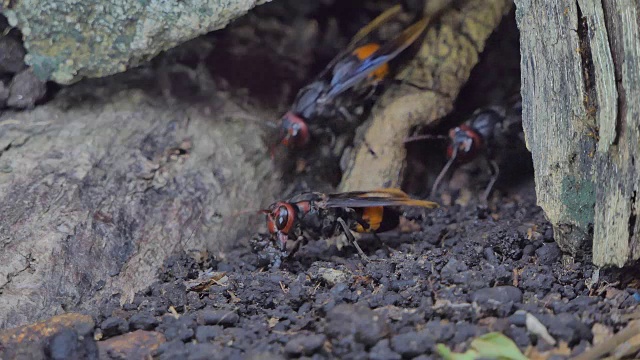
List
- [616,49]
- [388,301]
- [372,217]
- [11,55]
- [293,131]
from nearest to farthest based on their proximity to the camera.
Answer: [616,49]
[388,301]
[11,55]
[372,217]
[293,131]

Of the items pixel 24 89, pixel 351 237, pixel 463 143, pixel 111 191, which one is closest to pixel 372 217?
pixel 351 237

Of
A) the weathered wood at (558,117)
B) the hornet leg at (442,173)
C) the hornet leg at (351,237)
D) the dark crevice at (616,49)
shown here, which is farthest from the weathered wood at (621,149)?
the hornet leg at (442,173)

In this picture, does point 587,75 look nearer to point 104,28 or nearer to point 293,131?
point 293,131

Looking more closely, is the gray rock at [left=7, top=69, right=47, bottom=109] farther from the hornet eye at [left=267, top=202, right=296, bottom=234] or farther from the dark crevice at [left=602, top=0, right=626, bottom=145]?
the dark crevice at [left=602, top=0, right=626, bottom=145]

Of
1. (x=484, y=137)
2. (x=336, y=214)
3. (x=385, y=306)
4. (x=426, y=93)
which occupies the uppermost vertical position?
(x=426, y=93)

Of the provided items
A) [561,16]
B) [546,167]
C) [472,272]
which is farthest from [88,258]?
[561,16]

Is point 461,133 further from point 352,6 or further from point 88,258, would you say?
point 88,258

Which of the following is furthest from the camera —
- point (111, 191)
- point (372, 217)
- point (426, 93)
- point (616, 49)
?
point (426, 93)
